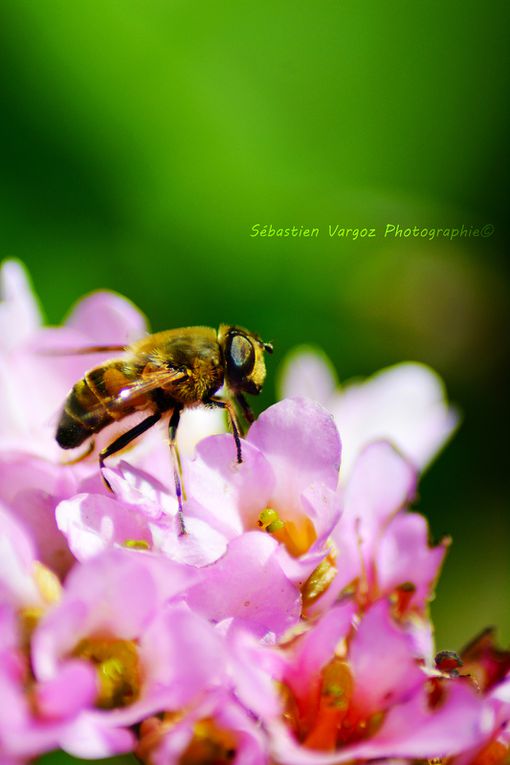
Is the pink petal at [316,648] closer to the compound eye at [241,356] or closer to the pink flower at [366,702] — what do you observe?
the pink flower at [366,702]

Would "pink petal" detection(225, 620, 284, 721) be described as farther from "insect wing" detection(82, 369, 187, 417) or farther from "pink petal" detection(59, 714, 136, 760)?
"insect wing" detection(82, 369, 187, 417)

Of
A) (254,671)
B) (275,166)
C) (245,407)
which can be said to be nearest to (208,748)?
(254,671)

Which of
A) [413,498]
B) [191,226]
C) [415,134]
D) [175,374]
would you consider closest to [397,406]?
[413,498]

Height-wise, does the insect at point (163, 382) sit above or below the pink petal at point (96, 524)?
above

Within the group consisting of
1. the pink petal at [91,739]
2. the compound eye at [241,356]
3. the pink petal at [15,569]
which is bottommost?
the pink petal at [91,739]

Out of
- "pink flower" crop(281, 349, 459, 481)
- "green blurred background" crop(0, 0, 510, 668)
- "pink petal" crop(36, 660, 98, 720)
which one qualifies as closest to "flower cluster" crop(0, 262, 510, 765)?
"pink petal" crop(36, 660, 98, 720)

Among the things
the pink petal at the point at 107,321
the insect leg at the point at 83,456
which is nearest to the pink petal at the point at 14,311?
the pink petal at the point at 107,321

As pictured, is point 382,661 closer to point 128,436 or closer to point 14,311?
point 128,436
